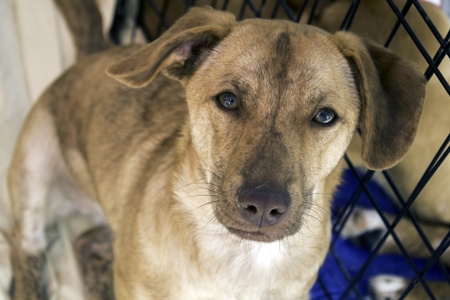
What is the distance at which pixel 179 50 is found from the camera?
5.03 ft

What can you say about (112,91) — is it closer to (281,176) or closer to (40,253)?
(40,253)

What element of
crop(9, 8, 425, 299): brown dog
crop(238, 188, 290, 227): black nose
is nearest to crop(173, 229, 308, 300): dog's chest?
crop(9, 8, 425, 299): brown dog

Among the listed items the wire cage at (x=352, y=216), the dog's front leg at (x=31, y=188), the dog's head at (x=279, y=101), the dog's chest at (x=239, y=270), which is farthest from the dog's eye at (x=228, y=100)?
the dog's front leg at (x=31, y=188)

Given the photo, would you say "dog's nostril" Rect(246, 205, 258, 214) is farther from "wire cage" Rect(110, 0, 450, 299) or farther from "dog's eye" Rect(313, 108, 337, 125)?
"wire cage" Rect(110, 0, 450, 299)

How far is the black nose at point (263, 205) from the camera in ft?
4.19

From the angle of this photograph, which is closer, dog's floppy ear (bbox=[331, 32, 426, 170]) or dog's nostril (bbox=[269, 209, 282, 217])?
dog's nostril (bbox=[269, 209, 282, 217])

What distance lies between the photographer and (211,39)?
159 cm

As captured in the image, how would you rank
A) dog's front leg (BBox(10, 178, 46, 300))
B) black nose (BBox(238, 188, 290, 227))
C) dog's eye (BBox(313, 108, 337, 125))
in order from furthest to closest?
dog's front leg (BBox(10, 178, 46, 300)) < dog's eye (BBox(313, 108, 337, 125)) < black nose (BBox(238, 188, 290, 227))

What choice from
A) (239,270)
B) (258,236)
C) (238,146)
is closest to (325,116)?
(238,146)

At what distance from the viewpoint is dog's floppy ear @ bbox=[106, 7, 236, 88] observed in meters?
1.46

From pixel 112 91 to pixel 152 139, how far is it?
320mm

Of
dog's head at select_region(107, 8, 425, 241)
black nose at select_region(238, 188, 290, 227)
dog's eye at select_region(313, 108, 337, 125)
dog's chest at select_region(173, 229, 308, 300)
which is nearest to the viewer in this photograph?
black nose at select_region(238, 188, 290, 227)

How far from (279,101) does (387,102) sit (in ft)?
1.05

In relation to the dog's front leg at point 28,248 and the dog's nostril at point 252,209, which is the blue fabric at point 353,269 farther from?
the dog's front leg at point 28,248
